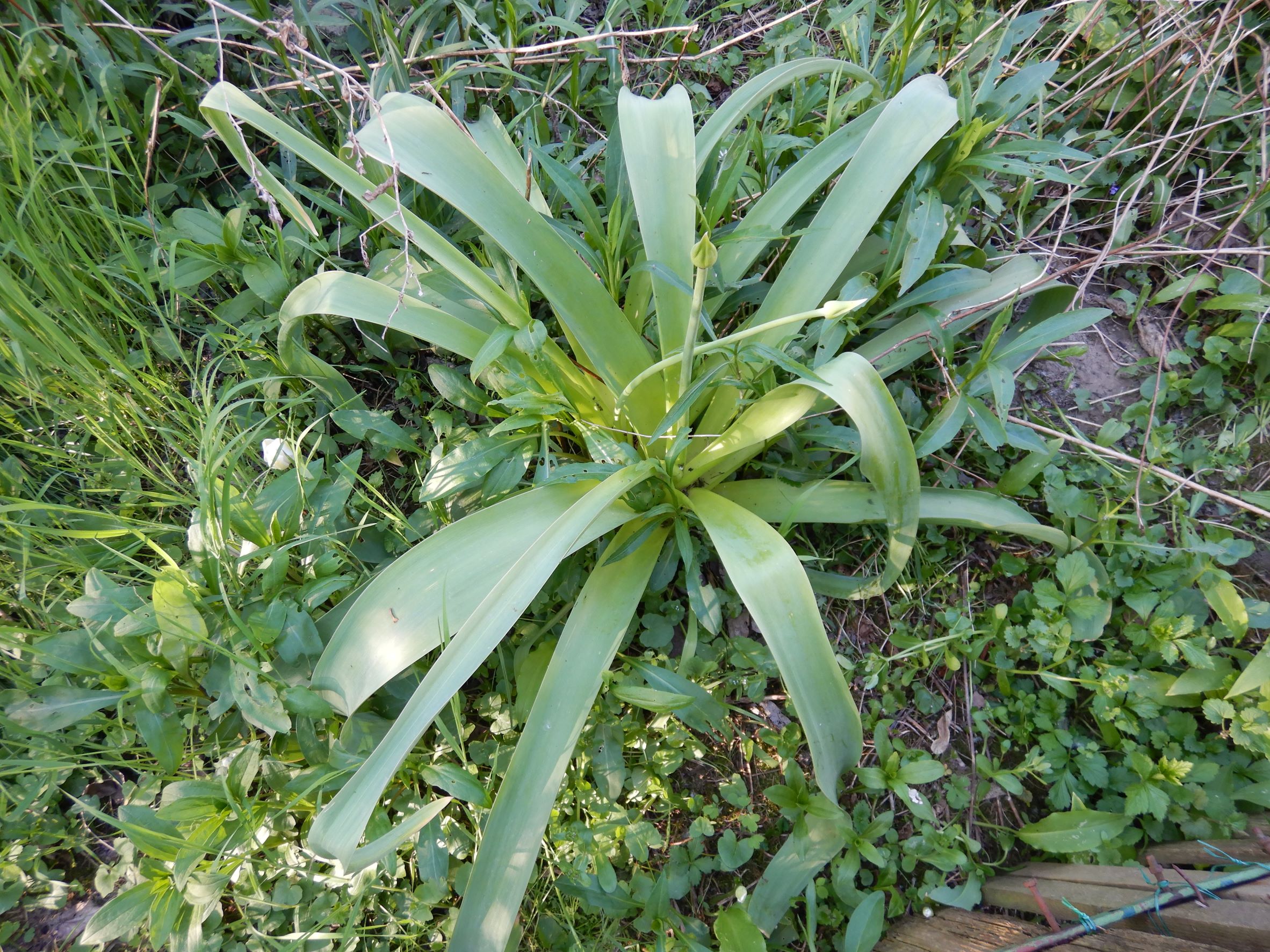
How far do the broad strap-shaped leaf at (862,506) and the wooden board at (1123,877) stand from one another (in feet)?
1.84

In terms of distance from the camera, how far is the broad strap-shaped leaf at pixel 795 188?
1.39 metres

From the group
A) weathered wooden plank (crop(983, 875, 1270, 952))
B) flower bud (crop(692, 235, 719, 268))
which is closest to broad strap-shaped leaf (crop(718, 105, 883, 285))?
flower bud (crop(692, 235, 719, 268))

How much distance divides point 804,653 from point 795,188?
0.93 m

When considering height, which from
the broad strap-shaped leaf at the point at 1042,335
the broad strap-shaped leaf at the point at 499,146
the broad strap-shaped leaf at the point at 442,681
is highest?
the broad strap-shaped leaf at the point at 499,146

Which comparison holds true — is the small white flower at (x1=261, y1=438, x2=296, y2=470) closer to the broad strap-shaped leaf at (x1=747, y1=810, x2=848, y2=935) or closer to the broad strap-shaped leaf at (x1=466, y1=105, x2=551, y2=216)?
the broad strap-shaped leaf at (x1=466, y1=105, x2=551, y2=216)

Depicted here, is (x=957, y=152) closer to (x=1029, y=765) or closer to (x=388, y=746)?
(x=1029, y=765)

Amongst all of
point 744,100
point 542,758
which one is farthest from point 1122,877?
point 744,100

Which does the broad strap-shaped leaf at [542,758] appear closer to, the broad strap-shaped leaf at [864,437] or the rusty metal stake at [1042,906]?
the broad strap-shaped leaf at [864,437]

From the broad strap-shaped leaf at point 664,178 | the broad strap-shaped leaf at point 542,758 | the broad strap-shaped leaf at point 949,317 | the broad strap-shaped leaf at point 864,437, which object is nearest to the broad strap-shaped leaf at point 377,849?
the broad strap-shaped leaf at point 542,758

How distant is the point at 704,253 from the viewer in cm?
85

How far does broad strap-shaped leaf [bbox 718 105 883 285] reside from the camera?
1386 millimetres

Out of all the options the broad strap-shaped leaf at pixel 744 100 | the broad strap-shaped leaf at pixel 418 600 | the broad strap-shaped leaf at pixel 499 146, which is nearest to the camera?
the broad strap-shaped leaf at pixel 418 600

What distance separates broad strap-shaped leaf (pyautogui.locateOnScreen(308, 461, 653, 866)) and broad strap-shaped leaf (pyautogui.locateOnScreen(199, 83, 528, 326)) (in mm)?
516

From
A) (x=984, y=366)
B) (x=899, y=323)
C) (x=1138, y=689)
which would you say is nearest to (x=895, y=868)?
(x=1138, y=689)
